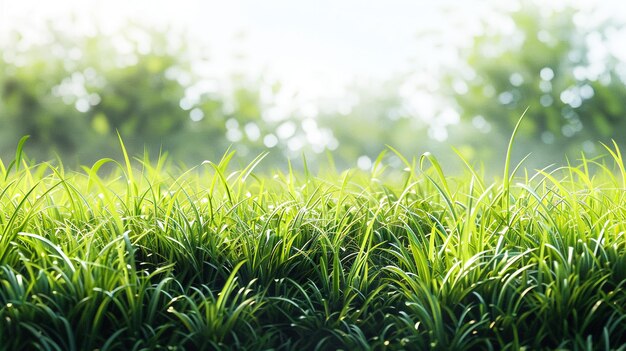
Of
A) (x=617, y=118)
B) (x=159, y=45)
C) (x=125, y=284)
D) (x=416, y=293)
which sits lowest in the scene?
(x=617, y=118)

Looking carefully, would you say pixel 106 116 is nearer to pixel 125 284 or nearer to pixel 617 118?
pixel 617 118

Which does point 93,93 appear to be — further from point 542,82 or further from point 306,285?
point 306,285

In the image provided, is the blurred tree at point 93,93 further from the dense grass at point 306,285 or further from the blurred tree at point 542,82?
the dense grass at point 306,285

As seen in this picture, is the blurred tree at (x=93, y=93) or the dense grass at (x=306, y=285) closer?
the dense grass at (x=306, y=285)

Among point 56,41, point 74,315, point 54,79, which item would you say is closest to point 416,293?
point 74,315

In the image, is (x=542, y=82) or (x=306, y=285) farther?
(x=542, y=82)

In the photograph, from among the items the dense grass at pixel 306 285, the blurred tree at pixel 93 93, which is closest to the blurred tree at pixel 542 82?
the blurred tree at pixel 93 93

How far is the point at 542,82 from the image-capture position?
16422mm

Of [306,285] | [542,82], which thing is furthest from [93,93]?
[306,285]

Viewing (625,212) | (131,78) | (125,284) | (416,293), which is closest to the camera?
(125,284)

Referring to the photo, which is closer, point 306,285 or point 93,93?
point 306,285

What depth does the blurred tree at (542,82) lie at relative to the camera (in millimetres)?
15953

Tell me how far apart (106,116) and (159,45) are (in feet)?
8.61

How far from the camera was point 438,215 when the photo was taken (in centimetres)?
296
